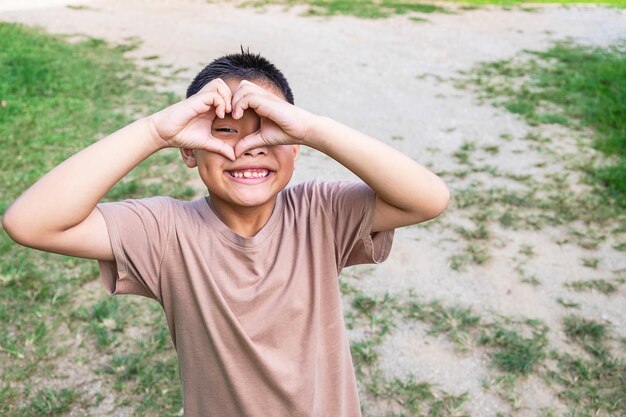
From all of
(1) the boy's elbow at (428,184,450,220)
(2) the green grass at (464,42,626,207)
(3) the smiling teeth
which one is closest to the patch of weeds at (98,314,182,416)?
(3) the smiling teeth

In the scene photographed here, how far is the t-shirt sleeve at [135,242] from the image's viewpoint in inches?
53.1

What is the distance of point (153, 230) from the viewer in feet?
4.54

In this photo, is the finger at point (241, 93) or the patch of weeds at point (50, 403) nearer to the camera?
the finger at point (241, 93)

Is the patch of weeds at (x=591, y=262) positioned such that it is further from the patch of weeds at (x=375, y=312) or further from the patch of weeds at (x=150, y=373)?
the patch of weeds at (x=150, y=373)

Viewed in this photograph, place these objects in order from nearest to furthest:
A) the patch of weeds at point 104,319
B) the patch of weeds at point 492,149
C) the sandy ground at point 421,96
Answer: the patch of weeds at point 104,319
the sandy ground at point 421,96
the patch of weeds at point 492,149

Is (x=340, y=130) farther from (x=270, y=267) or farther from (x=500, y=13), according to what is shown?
(x=500, y=13)

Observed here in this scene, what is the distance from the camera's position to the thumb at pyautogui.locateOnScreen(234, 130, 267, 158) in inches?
51.6

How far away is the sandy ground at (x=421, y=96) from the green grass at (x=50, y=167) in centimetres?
71

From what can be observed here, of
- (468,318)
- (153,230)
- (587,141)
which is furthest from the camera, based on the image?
(587,141)

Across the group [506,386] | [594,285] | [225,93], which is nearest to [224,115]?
[225,93]

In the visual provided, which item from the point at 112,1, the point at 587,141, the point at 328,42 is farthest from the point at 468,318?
the point at 112,1

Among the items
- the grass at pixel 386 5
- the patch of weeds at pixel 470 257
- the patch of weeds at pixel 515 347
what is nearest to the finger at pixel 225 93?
the patch of weeds at pixel 515 347

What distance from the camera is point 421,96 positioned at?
260 inches

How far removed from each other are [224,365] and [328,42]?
26.1 ft
